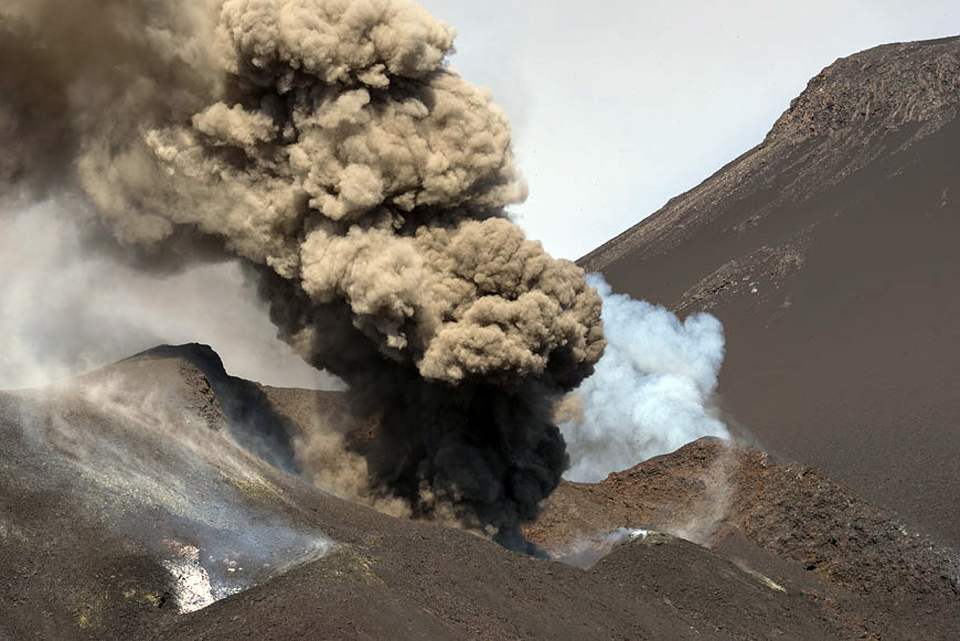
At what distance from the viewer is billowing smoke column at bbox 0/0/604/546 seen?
2212cm

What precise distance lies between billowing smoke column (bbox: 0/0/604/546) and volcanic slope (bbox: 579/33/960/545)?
38.8ft

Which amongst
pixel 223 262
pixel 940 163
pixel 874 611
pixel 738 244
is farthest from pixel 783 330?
pixel 223 262

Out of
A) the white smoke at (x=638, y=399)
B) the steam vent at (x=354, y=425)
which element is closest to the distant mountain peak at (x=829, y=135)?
the white smoke at (x=638, y=399)

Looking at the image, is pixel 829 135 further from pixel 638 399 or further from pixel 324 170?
pixel 324 170

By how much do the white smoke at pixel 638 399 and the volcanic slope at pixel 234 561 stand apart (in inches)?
515

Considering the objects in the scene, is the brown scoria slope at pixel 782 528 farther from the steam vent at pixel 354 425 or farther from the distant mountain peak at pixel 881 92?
the distant mountain peak at pixel 881 92

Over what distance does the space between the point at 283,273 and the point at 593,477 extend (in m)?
14.8

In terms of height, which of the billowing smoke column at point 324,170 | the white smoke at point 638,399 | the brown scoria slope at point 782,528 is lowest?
the brown scoria slope at point 782,528

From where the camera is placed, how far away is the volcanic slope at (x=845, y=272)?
33.8 m

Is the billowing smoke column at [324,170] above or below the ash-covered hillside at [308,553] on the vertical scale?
above

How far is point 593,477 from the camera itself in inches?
1348

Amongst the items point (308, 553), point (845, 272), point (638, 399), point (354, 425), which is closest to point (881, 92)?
point (845, 272)

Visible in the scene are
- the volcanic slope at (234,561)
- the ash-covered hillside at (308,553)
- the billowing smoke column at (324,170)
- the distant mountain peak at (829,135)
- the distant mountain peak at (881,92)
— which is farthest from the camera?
the distant mountain peak at (881,92)

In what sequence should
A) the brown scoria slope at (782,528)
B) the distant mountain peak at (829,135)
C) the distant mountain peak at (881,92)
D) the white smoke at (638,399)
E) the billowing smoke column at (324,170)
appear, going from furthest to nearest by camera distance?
1. the distant mountain peak at (881,92)
2. the distant mountain peak at (829,135)
3. the white smoke at (638,399)
4. the brown scoria slope at (782,528)
5. the billowing smoke column at (324,170)
